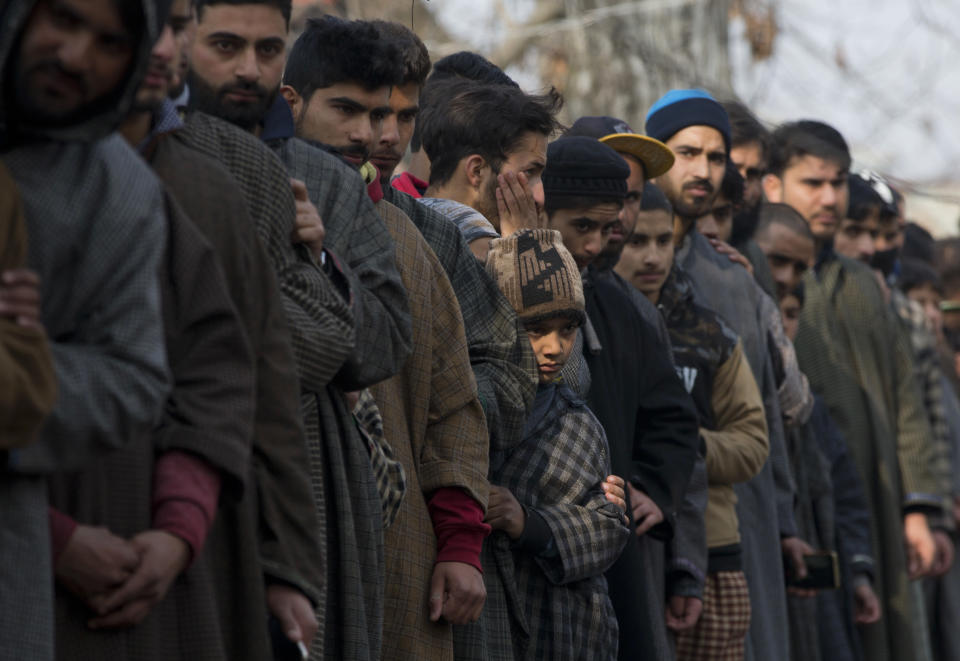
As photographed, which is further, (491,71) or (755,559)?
(755,559)

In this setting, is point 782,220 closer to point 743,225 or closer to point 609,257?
point 743,225

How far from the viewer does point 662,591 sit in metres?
4.80

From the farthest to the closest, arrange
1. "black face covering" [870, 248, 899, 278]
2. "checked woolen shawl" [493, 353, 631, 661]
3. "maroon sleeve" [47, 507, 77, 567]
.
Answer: "black face covering" [870, 248, 899, 278]
"checked woolen shawl" [493, 353, 631, 661]
"maroon sleeve" [47, 507, 77, 567]

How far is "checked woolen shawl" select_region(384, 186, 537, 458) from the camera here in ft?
12.3

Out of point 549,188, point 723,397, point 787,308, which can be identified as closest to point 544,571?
point 549,188

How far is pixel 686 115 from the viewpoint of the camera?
20.6ft

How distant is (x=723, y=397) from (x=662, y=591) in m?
0.88

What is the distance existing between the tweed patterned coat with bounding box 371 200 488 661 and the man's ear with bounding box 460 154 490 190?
0.91 metres

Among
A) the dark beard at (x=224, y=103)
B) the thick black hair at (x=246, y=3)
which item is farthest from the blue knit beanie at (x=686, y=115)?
the dark beard at (x=224, y=103)

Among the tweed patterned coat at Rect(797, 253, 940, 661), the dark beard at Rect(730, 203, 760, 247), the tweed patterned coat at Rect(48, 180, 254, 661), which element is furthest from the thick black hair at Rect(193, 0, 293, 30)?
the tweed patterned coat at Rect(797, 253, 940, 661)

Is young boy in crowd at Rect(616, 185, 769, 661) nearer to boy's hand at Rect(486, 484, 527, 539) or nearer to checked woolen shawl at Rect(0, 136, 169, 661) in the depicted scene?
boy's hand at Rect(486, 484, 527, 539)

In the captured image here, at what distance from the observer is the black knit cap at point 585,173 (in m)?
4.68

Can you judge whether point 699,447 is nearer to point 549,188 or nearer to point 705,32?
point 549,188

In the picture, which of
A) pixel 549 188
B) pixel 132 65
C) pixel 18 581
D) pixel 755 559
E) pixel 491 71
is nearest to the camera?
pixel 18 581
